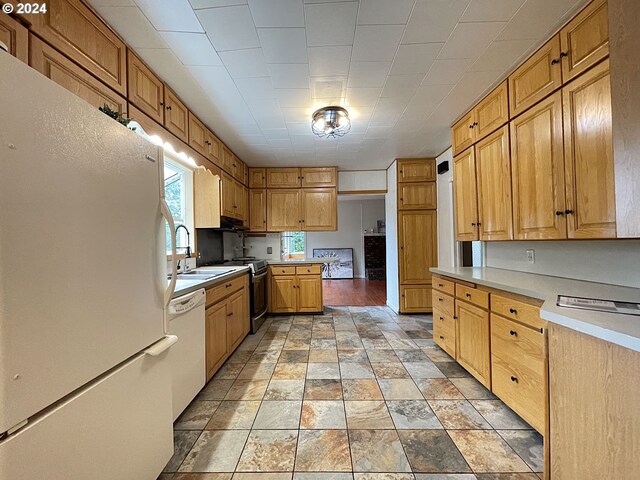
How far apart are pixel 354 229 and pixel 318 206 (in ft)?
16.4

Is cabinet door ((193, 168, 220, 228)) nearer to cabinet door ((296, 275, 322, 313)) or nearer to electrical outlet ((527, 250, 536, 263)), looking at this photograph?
cabinet door ((296, 275, 322, 313))

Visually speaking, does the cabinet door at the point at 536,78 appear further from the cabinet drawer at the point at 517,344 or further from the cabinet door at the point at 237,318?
the cabinet door at the point at 237,318

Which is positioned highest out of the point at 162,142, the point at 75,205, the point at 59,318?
the point at 162,142

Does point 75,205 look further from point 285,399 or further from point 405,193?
point 405,193

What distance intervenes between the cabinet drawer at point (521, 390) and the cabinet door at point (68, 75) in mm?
2714

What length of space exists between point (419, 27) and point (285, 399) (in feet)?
8.40

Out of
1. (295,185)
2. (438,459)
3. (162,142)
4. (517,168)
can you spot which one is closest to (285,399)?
(438,459)

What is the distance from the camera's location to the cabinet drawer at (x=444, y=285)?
7.86ft

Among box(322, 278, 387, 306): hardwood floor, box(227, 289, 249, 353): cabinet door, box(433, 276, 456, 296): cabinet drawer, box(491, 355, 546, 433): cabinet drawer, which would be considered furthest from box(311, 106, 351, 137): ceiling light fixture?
box(322, 278, 387, 306): hardwood floor

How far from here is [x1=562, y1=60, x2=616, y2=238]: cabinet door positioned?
1.38 metres

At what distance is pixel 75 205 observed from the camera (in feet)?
2.55

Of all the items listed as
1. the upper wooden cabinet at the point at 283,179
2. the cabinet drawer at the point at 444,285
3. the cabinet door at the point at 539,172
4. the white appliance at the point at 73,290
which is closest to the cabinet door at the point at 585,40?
the cabinet door at the point at 539,172

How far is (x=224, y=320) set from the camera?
7.97 ft

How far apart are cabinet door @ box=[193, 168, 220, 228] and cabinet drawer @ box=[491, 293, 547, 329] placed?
2655 millimetres
